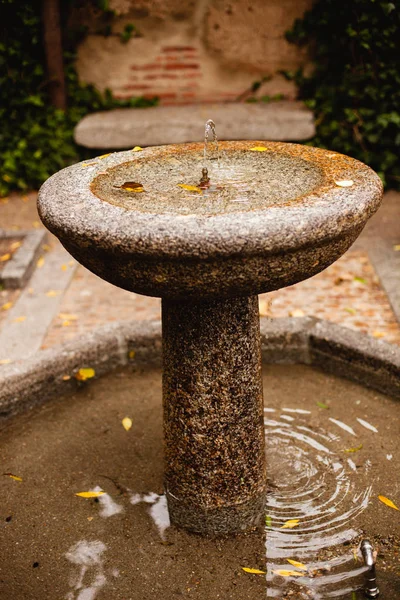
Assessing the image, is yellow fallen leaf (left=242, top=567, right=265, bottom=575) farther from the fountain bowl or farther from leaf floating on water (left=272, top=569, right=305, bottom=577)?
the fountain bowl

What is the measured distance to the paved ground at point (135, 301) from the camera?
4305 millimetres

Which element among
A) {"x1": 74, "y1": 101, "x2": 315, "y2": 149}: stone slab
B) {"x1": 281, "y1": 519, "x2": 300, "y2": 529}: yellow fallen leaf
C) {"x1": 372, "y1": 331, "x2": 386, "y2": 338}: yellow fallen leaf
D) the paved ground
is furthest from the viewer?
{"x1": 74, "y1": 101, "x2": 315, "y2": 149}: stone slab

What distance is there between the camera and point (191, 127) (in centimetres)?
653

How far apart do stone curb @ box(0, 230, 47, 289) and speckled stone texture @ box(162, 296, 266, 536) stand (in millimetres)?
2759

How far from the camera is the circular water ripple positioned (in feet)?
7.91

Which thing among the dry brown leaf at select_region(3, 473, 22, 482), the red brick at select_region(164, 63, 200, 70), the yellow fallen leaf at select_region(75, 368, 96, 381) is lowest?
the dry brown leaf at select_region(3, 473, 22, 482)

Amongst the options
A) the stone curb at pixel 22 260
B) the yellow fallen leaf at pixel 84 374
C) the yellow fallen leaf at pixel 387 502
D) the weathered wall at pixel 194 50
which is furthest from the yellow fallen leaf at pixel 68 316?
the weathered wall at pixel 194 50

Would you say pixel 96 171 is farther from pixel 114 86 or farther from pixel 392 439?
pixel 114 86

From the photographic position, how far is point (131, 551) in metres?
2.55

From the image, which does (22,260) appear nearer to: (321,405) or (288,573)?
(321,405)

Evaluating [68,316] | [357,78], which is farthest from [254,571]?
[357,78]

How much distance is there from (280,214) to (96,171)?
923 mm

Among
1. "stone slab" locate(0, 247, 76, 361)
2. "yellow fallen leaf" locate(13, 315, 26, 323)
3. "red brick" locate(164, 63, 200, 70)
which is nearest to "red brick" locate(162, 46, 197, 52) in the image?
"red brick" locate(164, 63, 200, 70)

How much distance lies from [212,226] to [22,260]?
3576 mm
